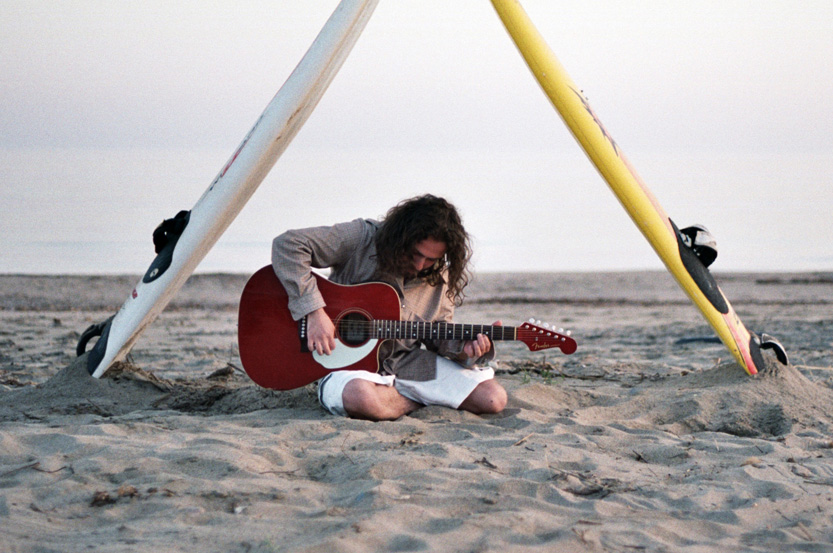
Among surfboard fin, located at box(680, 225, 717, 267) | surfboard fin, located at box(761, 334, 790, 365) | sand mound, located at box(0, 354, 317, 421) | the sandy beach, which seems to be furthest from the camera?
surfboard fin, located at box(761, 334, 790, 365)

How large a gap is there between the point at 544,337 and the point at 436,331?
0.54 m

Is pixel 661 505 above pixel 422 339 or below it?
below

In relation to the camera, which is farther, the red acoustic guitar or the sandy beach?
the red acoustic guitar

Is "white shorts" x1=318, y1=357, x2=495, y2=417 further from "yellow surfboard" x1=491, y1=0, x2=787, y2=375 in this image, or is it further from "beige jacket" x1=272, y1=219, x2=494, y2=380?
"yellow surfboard" x1=491, y1=0, x2=787, y2=375

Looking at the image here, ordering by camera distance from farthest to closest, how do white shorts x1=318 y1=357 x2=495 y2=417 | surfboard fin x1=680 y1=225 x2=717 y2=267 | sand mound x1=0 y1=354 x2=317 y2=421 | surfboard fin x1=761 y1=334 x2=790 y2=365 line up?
1. surfboard fin x1=761 y1=334 x2=790 y2=365
2. surfboard fin x1=680 y1=225 x2=717 y2=267
3. sand mound x1=0 y1=354 x2=317 y2=421
4. white shorts x1=318 y1=357 x2=495 y2=417

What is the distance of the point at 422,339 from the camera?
3.77m

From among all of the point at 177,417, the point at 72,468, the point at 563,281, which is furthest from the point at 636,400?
the point at 563,281

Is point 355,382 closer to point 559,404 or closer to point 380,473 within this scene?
point 380,473

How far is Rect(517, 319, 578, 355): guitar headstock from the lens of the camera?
372 centimetres

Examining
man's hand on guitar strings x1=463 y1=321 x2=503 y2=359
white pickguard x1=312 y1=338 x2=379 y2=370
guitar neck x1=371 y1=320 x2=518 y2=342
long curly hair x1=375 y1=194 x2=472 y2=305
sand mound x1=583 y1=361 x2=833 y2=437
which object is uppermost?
long curly hair x1=375 y1=194 x2=472 y2=305

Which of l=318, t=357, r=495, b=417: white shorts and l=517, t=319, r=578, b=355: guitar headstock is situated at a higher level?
l=517, t=319, r=578, b=355: guitar headstock

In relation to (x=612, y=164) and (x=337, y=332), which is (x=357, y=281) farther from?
(x=612, y=164)

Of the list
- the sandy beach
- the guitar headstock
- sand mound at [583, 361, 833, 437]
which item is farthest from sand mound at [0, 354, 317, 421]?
sand mound at [583, 361, 833, 437]

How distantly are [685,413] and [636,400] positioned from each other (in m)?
0.30
